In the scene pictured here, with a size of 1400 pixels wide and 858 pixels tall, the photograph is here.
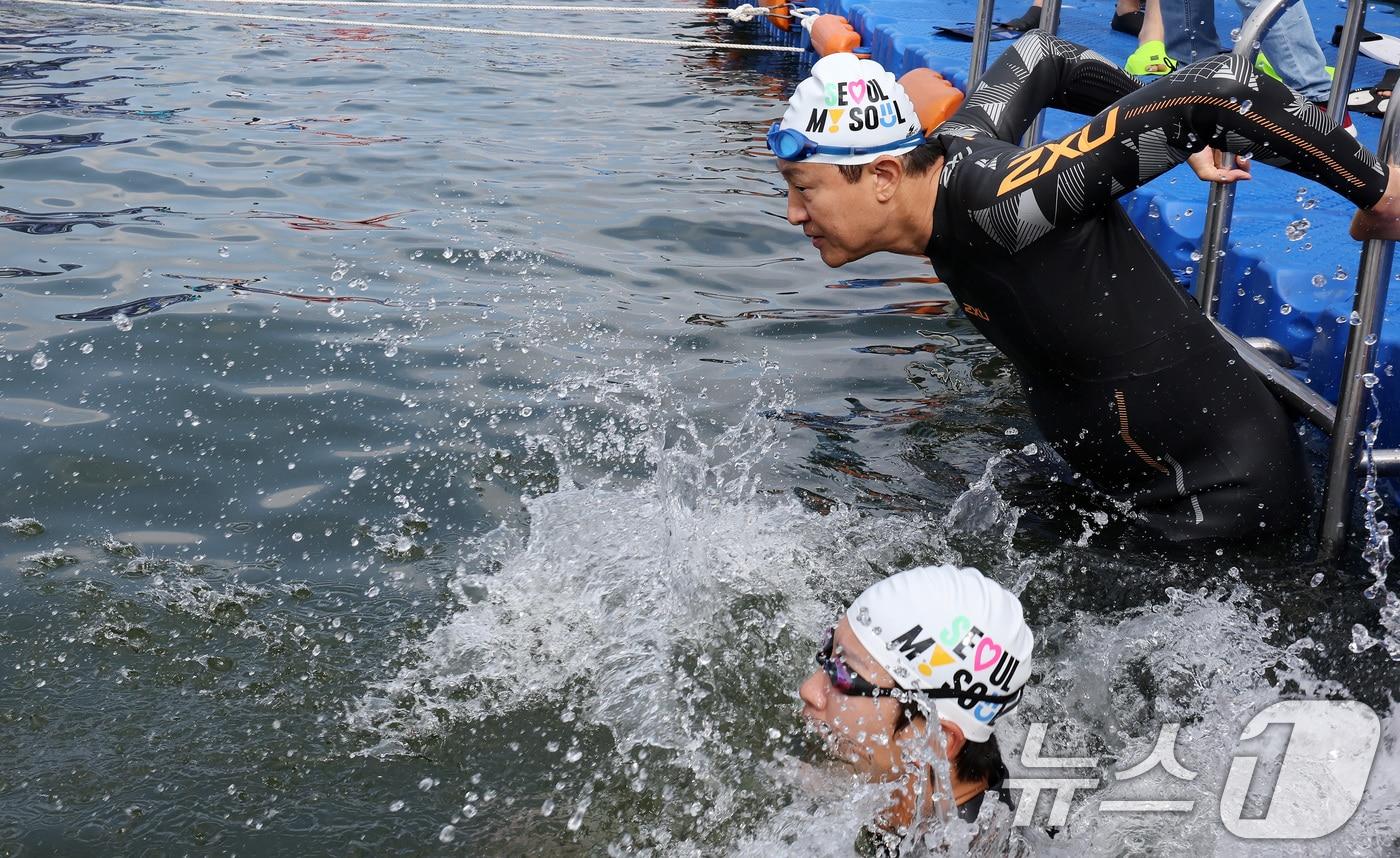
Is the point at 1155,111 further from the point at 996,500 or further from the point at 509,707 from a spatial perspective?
the point at 509,707

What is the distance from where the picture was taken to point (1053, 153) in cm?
339

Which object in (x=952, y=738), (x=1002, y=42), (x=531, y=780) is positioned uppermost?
(x=1002, y=42)

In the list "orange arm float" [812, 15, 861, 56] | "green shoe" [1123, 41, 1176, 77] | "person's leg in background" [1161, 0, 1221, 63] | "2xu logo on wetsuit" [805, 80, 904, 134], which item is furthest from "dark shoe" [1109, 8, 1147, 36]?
"2xu logo on wetsuit" [805, 80, 904, 134]

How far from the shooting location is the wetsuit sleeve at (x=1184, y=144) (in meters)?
3.12

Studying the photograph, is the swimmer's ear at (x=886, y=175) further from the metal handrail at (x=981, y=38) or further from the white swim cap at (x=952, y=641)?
the metal handrail at (x=981, y=38)

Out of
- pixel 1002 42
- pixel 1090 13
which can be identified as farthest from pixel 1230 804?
pixel 1090 13

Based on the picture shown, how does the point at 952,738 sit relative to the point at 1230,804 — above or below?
above

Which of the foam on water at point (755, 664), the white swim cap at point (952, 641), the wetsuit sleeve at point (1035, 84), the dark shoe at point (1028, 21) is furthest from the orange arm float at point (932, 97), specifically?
the dark shoe at point (1028, 21)

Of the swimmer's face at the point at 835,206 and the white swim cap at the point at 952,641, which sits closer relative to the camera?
the white swim cap at the point at 952,641

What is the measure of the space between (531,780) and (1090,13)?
9386 millimetres

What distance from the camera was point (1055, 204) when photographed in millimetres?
3373

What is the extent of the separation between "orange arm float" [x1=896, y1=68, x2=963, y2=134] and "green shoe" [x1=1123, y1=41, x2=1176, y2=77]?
2059 millimetres

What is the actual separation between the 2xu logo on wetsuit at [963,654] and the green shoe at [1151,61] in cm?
575

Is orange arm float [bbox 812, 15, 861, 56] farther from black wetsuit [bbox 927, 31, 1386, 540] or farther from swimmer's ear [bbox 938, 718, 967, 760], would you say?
swimmer's ear [bbox 938, 718, 967, 760]
